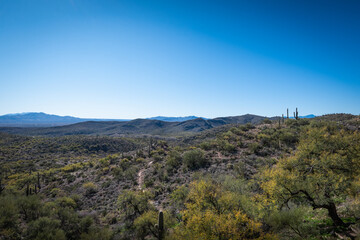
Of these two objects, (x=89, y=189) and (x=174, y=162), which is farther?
(x=174, y=162)

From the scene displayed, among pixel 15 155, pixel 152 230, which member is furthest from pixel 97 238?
pixel 15 155

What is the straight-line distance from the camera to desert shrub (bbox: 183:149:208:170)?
76.2 ft

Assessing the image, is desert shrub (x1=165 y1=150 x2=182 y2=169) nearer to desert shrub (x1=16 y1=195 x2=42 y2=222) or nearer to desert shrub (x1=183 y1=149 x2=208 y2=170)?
desert shrub (x1=183 y1=149 x2=208 y2=170)

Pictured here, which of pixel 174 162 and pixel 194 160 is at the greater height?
pixel 194 160

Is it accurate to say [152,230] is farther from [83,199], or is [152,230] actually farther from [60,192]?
[60,192]

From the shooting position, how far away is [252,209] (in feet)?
32.5

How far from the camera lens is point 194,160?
938 inches

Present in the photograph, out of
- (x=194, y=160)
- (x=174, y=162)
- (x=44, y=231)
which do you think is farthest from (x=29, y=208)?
(x=194, y=160)

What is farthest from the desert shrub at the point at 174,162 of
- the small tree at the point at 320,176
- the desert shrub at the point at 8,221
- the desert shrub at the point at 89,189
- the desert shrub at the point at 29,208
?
the desert shrub at the point at 8,221

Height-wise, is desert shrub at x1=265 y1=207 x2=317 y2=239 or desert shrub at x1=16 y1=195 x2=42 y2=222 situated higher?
desert shrub at x1=265 y1=207 x2=317 y2=239

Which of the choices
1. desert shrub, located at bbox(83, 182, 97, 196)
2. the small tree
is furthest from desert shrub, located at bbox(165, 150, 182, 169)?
the small tree

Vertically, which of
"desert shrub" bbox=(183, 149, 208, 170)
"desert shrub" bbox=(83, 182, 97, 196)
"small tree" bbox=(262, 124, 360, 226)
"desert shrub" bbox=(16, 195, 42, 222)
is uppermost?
"small tree" bbox=(262, 124, 360, 226)

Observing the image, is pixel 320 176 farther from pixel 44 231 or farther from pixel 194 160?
pixel 44 231

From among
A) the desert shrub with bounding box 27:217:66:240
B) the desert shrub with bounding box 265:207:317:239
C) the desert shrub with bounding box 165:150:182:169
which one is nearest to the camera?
the desert shrub with bounding box 265:207:317:239
